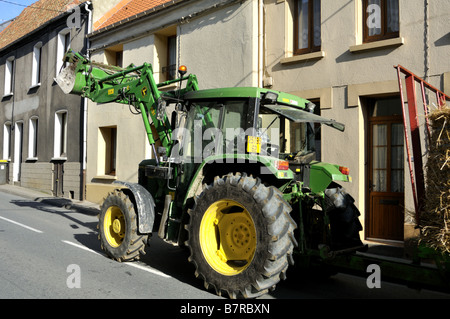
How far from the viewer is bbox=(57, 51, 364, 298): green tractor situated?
444 cm

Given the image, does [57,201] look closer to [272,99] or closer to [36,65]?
[36,65]

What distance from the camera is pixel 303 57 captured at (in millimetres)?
9039

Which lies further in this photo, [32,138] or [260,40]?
[32,138]

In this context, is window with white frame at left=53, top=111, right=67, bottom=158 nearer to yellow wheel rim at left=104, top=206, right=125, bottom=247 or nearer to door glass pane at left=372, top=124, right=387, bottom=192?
yellow wheel rim at left=104, top=206, right=125, bottom=247

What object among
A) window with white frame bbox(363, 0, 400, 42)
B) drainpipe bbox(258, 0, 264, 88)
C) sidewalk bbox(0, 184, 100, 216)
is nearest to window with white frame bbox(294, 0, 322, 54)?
drainpipe bbox(258, 0, 264, 88)

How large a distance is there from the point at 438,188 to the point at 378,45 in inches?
196

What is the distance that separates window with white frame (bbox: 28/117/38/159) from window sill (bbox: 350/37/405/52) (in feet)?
52.0

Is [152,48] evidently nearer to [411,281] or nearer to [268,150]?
[268,150]

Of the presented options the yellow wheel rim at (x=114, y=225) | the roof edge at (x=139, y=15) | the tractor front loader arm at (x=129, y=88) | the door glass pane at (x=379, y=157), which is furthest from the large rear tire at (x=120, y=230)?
the roof edge at (x=139, y=15)

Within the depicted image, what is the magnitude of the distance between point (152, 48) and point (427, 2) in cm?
798

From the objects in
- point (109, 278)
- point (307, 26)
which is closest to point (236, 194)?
point (109, 278)

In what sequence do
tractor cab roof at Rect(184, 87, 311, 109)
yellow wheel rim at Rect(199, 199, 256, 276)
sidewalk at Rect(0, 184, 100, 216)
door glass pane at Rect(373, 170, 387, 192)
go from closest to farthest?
yellow wheel rim at Rect(199, 199, 256, 276)
tractor cab roof at Rect(184, 87, 311, 109)
door glass pane at Rect(373, 170, 387, 192)
sidewalk at Rect(0, 184, 100, 216)

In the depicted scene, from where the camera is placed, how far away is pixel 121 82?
7.59 m
